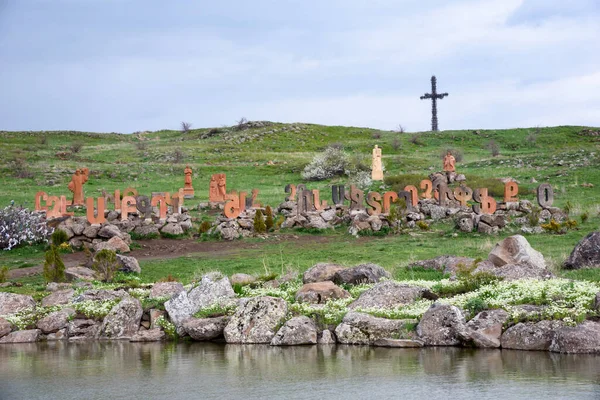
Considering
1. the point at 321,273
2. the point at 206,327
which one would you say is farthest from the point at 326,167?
the point at 206,327

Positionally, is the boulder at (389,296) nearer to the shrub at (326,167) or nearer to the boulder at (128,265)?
the boulder at (128,265)

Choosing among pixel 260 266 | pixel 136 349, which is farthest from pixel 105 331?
pixel 260 266

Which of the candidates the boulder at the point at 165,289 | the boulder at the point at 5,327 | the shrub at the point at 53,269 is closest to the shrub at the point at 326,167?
the shrub at the point at 53,269

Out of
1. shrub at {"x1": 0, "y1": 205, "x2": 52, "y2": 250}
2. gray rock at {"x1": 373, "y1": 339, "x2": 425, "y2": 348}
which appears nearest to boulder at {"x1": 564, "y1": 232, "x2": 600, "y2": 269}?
gray rock at {"x1": 373, "y1": 339, "x2": 425, "y2": 348}

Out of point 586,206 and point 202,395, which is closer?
point 202,395

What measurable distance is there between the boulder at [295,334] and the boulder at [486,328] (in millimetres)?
3187

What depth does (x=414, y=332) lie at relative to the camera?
1611 cm

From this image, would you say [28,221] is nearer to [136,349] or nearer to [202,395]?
[136,349]

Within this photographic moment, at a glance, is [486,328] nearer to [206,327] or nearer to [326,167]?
[206,327]

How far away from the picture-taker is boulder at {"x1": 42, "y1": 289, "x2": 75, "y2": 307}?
66.1ft

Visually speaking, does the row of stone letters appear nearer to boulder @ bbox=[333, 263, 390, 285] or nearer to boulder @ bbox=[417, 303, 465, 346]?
boulder @ bbox=[333, 263, 390, 285]

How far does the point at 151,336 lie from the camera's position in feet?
59.6

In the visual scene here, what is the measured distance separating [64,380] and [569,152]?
56287mm

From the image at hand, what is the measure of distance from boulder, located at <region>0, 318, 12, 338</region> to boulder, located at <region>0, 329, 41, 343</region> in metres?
0.14
